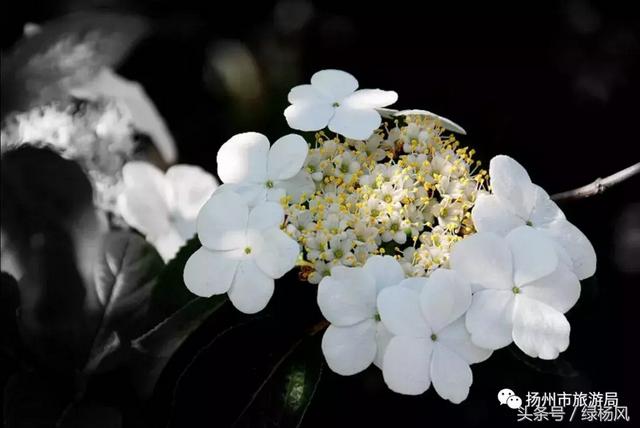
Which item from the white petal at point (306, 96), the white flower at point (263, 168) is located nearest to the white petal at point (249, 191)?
the white flower at point (263, 168)

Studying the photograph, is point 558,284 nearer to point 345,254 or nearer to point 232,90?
point 345,254

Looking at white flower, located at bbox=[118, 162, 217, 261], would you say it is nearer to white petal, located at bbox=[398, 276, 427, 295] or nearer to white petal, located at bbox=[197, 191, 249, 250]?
white petal, located at bbox=[197, 191, 249, 250]

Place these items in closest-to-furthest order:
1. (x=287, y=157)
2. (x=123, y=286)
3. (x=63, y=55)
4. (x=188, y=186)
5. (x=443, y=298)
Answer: (x=443, y=298) < (x=287, y=157) < (x=123, y=286) < (x=188, y=186) < (x=63, y=55)

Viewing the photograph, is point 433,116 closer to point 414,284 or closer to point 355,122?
point 355,122

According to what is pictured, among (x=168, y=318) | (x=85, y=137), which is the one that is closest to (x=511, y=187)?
(x=168, y=318)

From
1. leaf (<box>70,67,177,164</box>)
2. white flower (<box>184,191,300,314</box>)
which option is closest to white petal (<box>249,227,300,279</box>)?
white flower (<box>184,191,300,314</box>)

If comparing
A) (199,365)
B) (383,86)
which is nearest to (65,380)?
(199,365)
